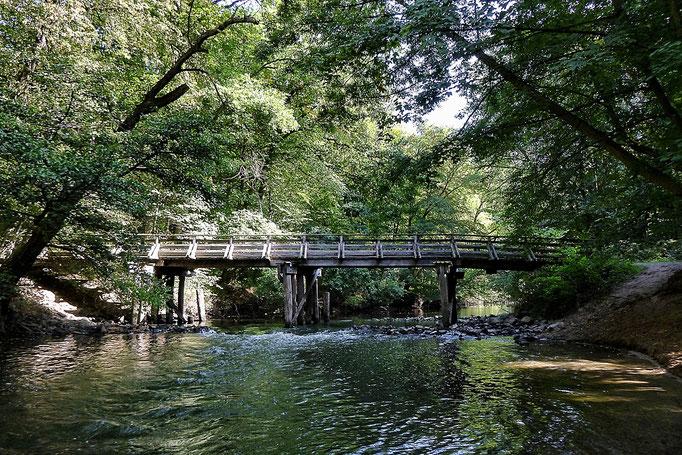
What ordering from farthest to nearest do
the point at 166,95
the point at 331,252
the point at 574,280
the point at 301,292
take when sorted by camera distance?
the point at 301,292 → the point at 331,252 → the point at 574,280 → the point at 166,95

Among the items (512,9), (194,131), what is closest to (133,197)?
(194,131)

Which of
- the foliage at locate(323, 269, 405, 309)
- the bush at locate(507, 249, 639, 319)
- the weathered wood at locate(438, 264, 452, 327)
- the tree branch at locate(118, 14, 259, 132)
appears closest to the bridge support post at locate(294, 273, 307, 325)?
the foliage at locate(323, 269, 405, 309)

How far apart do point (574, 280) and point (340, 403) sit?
1018 cm

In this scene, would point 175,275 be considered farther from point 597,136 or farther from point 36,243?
point 597,136

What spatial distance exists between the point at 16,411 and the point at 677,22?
792cm

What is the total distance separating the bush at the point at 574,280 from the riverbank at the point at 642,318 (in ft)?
1.27

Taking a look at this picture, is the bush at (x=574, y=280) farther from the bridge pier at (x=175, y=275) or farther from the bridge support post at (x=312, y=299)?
the bridge pier at (x=175, y=275)

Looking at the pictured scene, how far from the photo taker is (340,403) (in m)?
4.96

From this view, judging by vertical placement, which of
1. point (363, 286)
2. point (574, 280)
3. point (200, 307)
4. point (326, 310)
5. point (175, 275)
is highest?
point (175, 275)

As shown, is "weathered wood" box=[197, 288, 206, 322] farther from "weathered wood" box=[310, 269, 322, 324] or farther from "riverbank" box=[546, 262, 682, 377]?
"riverbank" box=[546, 262, 682, 377]

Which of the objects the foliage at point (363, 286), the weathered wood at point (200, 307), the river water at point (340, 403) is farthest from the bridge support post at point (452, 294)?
the weathered wood at point (200, 307)

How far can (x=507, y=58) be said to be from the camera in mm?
6836

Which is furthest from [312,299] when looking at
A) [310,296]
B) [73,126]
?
[73,126]

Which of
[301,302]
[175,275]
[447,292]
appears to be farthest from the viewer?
[175,275]
